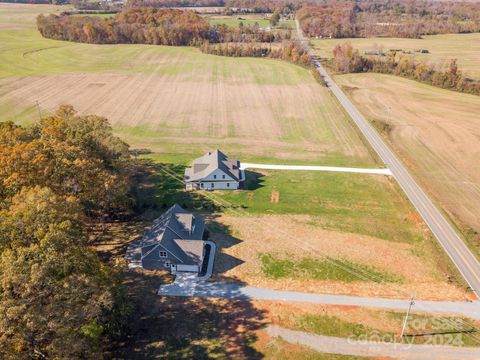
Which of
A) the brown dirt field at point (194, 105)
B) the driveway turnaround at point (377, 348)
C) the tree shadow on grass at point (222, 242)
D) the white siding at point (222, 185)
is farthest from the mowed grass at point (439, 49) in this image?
the driveway turnaround at point (377, 348)

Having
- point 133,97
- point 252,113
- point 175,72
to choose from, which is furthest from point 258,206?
point 175,72

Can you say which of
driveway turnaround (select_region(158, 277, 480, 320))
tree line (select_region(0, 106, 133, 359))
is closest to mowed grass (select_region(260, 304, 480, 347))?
driveway turnaround (select_region(158, 277, 480, 320))

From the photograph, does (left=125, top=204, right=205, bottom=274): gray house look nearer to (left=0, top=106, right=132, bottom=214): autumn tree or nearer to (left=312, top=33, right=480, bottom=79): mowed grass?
(left=0, top=106, right=132, bottom=214): autumn tree

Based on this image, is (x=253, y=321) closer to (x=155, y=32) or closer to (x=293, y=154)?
(x=293, y=154)

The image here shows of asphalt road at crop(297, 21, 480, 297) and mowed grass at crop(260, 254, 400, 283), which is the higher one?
asphalt road at crop(297, 21, 480, 297)

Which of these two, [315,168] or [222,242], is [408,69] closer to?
[315,168]

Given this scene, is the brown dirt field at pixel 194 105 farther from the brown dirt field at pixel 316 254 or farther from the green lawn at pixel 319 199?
the brown dirt field at pixel 316 254
